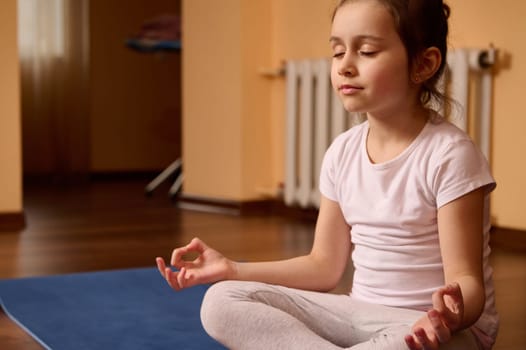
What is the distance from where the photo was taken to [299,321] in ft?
3.86

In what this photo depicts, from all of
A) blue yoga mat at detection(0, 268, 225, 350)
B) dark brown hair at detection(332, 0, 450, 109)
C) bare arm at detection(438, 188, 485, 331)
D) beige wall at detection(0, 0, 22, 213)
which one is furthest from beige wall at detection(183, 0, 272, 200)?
bare arm at detection(438, 188, 485, 331)

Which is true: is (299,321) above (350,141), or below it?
below

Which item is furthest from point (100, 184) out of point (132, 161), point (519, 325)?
point (519, 325)

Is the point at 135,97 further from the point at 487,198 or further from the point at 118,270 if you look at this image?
the point at 487,198

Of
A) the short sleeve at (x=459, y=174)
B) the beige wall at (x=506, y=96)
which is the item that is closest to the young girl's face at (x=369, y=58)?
the short sleeve at (x=459, y=174)

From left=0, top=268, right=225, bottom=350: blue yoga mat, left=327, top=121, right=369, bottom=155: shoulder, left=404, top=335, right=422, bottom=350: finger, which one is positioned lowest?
left=0, top=268, right=225, bottom=350: blue yoga mat

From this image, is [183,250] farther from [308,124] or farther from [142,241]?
[308,124]

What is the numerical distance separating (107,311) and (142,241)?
3.36ft

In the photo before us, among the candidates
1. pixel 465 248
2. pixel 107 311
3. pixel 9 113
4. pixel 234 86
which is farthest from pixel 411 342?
pixel 234 86

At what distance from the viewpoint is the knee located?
1170 mm

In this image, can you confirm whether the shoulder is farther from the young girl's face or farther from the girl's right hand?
the girl's right hand

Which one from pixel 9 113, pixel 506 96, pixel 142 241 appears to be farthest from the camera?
pixel 9 113

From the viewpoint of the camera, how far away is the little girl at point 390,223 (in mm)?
1123

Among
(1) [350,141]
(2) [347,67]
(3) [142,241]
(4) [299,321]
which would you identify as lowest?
(3) [142,241]
